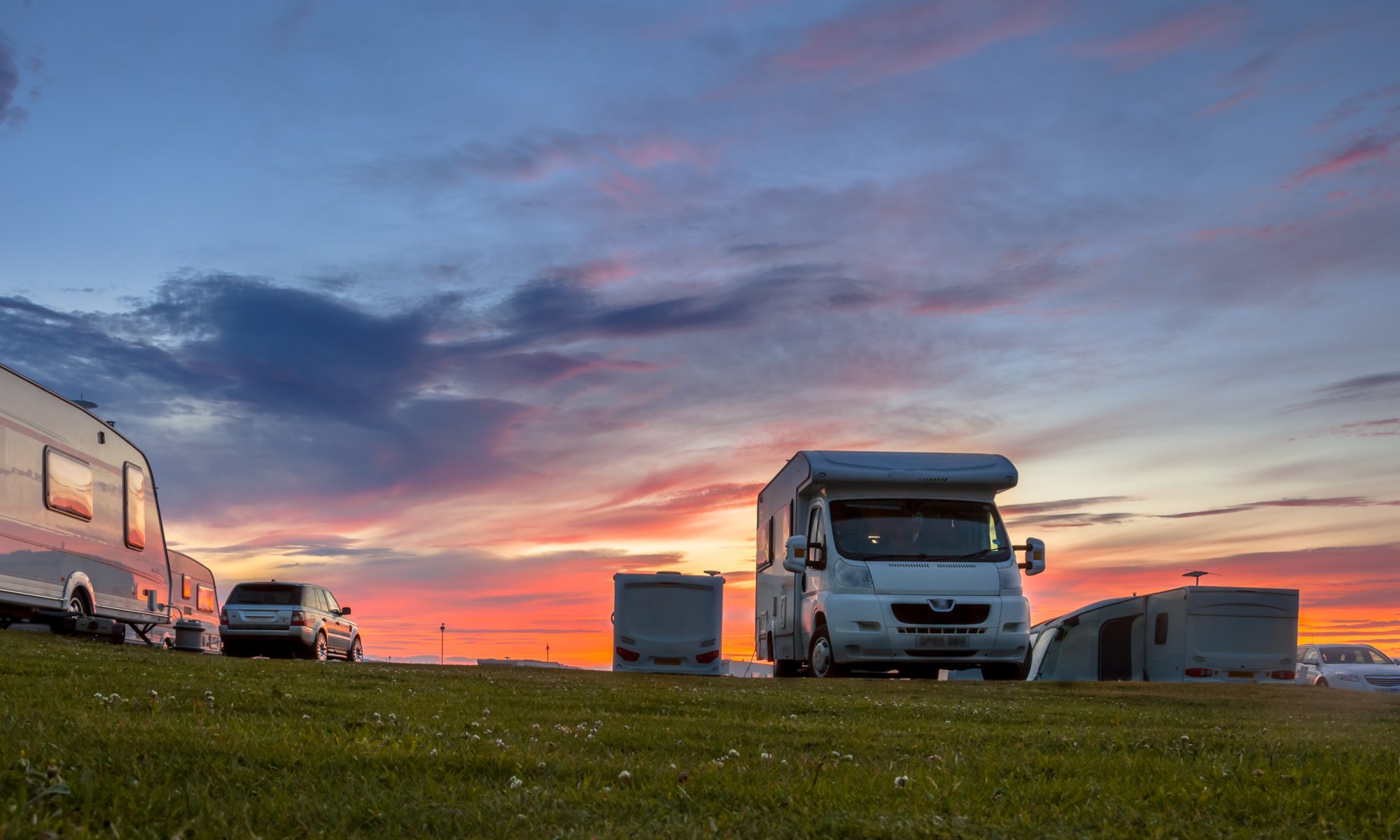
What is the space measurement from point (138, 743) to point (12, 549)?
47.6ft

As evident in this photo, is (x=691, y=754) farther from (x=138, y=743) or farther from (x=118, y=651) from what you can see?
(x=118, y=651)

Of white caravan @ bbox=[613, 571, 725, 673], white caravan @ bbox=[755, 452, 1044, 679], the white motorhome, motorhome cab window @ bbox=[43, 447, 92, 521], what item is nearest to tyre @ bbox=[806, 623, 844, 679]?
white caravan @ bbox=[755, 452, 1044, 679]

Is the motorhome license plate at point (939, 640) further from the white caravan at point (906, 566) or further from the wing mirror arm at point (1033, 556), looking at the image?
the wing mirror arm at point (1033, 556)

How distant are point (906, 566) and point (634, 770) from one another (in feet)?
43.9

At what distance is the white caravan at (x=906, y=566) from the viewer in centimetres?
1855

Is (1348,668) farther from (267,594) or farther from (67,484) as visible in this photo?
(67,484)

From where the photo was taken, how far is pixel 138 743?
5914 millimetres

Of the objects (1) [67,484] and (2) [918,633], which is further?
(1) [67,484]

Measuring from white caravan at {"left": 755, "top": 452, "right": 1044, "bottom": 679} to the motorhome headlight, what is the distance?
0.05 ft

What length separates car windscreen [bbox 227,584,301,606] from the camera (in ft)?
97.7

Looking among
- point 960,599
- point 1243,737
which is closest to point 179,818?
point 1243,737

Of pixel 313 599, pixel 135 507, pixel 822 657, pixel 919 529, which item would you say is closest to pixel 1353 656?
pixel 919 529

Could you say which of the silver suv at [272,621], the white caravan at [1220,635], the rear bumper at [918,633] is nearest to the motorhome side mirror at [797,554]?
the rear bumper at [918,633]

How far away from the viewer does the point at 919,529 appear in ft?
63.7
